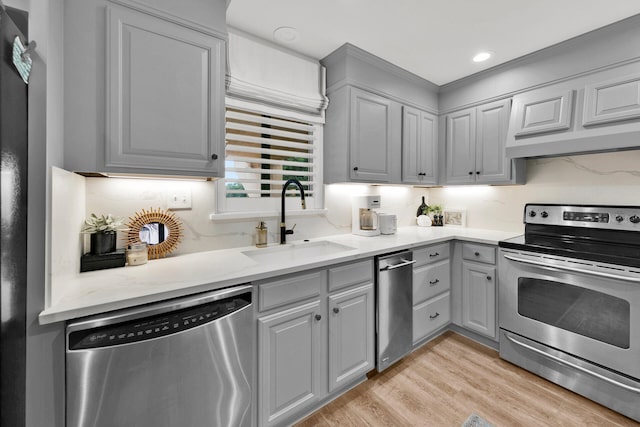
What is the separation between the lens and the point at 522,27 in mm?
1912

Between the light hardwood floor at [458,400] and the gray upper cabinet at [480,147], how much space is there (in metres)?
1.59

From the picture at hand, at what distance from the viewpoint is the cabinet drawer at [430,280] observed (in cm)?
217

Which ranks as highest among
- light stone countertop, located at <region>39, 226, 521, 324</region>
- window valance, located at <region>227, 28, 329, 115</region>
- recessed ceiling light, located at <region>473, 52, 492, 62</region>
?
recessed ceiling light, located at <region>473, 52, 492, 62</region>

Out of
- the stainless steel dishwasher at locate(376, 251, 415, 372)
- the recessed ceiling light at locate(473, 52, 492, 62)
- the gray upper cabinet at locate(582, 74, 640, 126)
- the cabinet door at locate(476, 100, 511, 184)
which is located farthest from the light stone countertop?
the recessed ceiling light at locate(473, 52, 492, 62)

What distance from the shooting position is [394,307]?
1.96 metres

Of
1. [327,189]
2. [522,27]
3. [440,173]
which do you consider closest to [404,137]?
[440,173]

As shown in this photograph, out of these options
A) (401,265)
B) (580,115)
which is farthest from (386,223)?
(580,115)

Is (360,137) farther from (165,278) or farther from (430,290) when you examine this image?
(165,278)

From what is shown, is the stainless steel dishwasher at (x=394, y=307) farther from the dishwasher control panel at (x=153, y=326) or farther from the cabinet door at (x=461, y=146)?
the cabinet door at (x=461, y=146)

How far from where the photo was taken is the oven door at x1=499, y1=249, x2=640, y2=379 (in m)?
1.57

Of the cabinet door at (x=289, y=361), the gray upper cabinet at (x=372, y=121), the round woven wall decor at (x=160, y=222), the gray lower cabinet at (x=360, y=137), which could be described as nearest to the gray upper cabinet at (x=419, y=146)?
the gray upper cabinet at (x=372, y=121)

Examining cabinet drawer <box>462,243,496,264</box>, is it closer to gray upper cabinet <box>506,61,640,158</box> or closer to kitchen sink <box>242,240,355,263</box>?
gray upper cabinet <box>506,61,640,158</box>

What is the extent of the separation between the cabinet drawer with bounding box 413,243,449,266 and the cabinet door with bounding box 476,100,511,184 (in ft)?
2.58

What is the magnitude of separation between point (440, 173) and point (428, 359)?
1.84 metres
